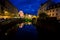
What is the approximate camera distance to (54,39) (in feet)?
65.0

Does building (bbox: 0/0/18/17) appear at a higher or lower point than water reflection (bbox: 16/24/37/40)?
higher

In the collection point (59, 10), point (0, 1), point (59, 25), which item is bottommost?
point (59, 25)

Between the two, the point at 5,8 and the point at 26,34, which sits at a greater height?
the point at 5,8

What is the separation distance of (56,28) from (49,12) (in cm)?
4601

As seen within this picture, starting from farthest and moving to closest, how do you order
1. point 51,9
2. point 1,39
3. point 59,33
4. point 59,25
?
point 51,9
point 59,25
point 59,33
point 1,39

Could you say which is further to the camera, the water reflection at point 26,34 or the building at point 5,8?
the building at point 5,8

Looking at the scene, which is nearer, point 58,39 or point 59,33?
point 58,39

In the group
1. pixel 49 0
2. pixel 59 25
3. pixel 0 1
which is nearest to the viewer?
pixel 59 25

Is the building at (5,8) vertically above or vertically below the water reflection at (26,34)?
above

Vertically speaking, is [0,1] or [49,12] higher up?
[0,1]

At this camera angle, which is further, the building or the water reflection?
the building

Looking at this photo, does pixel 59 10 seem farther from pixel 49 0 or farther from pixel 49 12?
pixel 49 0

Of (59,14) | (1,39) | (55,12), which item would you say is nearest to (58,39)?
(1,39)

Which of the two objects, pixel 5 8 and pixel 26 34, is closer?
pixel 26 34
